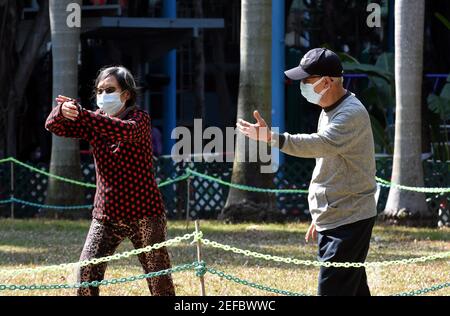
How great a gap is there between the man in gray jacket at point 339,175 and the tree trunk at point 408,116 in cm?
756

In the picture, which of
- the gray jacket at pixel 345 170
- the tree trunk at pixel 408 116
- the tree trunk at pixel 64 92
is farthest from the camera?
the tree trunk at pixel 64 92

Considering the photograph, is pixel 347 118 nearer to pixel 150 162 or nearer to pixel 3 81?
pixel 150 162

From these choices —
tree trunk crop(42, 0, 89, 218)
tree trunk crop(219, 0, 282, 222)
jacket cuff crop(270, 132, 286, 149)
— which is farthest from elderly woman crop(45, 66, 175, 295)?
tree trunk crop(42, 0, 89, 218)

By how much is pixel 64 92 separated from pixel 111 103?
8.13 meters

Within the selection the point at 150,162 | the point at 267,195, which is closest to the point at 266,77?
the point at 267,195

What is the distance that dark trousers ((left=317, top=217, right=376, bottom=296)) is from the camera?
20.5 feet

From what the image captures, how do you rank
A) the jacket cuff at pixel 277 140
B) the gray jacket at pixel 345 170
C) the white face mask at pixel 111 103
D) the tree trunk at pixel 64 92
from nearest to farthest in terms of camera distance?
1. the jacket cuff at pixel 277 140
2. the gray jacket at pixel 345 170
3. the white face mask at pixel 111 103
4. the tree trunk at pixel 64 92

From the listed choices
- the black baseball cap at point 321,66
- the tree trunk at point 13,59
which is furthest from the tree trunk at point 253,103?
the black baseball cap at point 321,66

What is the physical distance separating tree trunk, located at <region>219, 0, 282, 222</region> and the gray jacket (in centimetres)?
785

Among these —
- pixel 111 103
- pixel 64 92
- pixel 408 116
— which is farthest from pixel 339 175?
pixel 64 92

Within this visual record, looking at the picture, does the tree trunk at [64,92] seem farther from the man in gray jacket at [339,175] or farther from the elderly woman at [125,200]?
Result: the man in gray jacket at [339,175]

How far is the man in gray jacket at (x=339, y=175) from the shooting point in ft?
20.5

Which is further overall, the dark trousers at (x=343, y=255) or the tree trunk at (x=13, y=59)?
the tree trunk at (x=13, y=59)

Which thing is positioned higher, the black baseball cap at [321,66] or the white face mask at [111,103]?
the black baseball cap at [321,66]
